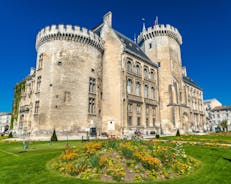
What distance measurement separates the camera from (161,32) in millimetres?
42219

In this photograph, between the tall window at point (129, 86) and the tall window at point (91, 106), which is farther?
the tall window at point (129, 86)

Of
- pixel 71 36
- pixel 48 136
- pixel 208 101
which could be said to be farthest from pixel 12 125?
pixel 208 101

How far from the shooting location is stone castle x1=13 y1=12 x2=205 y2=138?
2834 centimetres

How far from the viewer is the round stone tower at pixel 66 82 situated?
2756 centimetres

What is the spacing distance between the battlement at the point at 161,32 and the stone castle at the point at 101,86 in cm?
22

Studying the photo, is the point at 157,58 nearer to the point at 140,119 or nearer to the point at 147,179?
the point at 140,119

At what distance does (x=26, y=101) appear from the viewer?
3894cm

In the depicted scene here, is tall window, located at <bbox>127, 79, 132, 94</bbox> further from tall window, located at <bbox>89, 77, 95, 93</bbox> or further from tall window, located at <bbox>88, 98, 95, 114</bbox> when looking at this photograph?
tall window, located at <bbox>88, 98, 95, 114</bbox>

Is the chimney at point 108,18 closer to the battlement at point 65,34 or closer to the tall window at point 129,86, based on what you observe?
the battlement at point 65,34

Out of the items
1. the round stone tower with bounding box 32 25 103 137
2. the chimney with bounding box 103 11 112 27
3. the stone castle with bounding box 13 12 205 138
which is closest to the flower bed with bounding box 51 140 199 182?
the round stone tower with bounding box 32 25 103 137

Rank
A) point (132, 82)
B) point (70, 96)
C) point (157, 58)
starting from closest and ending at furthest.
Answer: point (70, 96), point (132, 82), point (157, 58)

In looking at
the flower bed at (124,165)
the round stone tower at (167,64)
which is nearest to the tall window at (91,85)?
the round stone tower at (167,64)

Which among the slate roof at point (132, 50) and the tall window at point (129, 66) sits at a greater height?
the slate roof at point (132, 50)

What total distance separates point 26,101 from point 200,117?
50.0m
